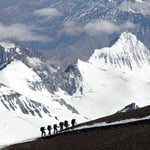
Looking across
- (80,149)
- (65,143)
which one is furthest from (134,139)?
(65,143)

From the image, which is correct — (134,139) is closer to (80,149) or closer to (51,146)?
(80,149)

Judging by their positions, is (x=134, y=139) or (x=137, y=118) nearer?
(x=134, y=139)

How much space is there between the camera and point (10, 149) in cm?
9650

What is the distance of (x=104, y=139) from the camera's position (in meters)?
84.8

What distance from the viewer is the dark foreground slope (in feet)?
256

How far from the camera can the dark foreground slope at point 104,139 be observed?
78.1 metres

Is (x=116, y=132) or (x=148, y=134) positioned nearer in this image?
(x=148, y=134)

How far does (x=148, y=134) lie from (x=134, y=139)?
87.1 inches

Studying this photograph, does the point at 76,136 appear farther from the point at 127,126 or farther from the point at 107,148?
the point at 107,148

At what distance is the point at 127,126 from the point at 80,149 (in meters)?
10.7

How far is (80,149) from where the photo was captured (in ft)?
269

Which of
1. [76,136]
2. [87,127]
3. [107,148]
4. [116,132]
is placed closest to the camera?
[107,148]

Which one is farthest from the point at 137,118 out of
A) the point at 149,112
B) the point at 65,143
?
the point at 65,143

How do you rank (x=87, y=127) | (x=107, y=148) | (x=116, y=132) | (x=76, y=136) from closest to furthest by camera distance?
(x=107, y=148) → (x=116, y=132) → (x=76, y=136) → (x=87, y=127)
